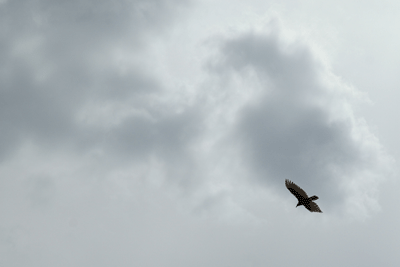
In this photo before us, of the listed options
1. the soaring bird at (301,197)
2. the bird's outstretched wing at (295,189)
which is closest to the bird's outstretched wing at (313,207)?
the soaring bird at (301,197)

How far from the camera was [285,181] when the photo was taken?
80.6 m

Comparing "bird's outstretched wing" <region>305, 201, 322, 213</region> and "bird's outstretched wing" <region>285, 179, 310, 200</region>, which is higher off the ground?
"bird's outstretched wing" <region>285, 179, 310, 200</region>

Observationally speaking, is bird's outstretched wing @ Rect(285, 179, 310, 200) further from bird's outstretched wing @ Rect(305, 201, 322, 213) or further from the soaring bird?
bird's outstretched wing @ Rect(305, 201, 322, 213)

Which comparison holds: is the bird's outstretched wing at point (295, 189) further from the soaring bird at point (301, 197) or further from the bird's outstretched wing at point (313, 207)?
the bird's outstretched wing at point (313, 207)

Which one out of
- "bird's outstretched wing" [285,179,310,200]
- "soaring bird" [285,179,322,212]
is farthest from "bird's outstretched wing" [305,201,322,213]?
"bird's outstretched wing" [285,179,310,200]

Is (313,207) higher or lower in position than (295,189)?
lower

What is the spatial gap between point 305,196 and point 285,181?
212 inches

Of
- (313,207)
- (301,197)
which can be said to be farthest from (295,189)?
(313,207)

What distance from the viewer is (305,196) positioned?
3103 inches

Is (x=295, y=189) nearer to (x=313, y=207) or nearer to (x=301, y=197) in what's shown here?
(x=301, y=197)

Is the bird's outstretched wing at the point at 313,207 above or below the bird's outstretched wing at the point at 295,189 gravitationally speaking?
below
